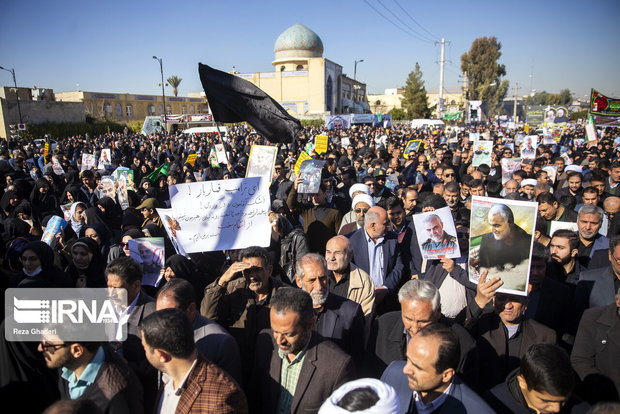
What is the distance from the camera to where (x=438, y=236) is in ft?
11.6

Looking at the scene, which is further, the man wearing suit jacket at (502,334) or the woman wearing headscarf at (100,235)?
the woman wearing headscarf at (100,235)

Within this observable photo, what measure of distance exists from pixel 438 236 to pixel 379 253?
872 millimetres

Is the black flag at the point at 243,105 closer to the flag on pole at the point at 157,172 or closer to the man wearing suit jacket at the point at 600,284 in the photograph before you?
the flag on pole at the point at 157,172

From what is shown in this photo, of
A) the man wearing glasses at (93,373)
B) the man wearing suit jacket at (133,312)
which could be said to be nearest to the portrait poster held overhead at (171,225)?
the man wearing suit jacket at (133,312)

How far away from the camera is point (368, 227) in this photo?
4262mm

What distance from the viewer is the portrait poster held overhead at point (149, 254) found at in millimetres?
4031

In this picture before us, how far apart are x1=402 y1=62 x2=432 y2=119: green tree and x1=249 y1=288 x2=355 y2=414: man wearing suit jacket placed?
63.5 m

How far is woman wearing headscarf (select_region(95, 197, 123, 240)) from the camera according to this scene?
21.3 ft


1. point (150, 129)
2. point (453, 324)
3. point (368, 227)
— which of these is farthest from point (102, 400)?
point (150, 129)

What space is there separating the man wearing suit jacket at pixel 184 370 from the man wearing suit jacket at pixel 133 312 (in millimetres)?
753

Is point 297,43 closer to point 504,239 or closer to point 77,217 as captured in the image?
point 77,217

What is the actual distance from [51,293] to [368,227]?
283 cm

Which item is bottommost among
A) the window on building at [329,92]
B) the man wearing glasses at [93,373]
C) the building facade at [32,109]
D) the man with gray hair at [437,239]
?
the man wearing glasses at [93,373]

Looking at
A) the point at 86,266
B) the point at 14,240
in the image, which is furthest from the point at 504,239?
the point at 14,240
